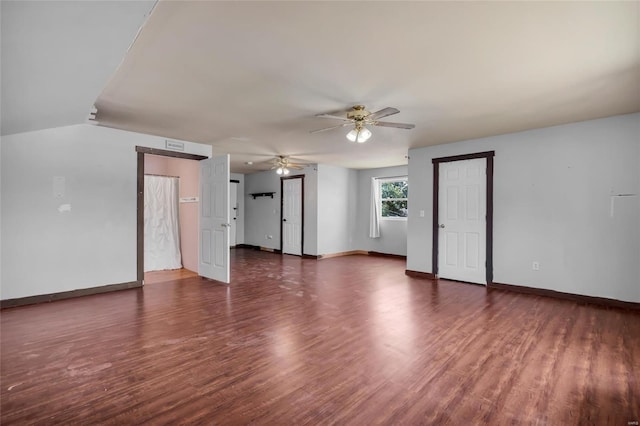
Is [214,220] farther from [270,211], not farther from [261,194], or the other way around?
[261,194]

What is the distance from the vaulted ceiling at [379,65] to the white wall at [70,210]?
0.54 meters

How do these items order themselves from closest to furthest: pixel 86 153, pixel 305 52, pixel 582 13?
pixel 582 13, pixel 305 52, pixel 86 153

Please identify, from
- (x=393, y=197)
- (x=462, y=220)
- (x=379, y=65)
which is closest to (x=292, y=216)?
(x=393, y=197)

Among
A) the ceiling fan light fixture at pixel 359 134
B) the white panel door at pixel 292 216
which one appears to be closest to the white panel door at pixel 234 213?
the white panel door at pixel 292 216

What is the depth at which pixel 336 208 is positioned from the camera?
8.27 meters

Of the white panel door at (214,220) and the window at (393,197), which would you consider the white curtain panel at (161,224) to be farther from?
the window at (393,197)

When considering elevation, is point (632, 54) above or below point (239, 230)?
above

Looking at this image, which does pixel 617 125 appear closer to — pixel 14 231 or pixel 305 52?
pixel 305 52

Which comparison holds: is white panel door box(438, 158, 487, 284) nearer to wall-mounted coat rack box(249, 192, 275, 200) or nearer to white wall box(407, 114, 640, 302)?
white wall box(407, 114, 640, 302)

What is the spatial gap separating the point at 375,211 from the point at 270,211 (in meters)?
3.01

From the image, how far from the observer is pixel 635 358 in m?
2.52

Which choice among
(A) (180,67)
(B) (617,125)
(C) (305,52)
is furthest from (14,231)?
(B) (617,125)

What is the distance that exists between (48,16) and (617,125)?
219 inches

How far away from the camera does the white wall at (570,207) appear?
153 inches
